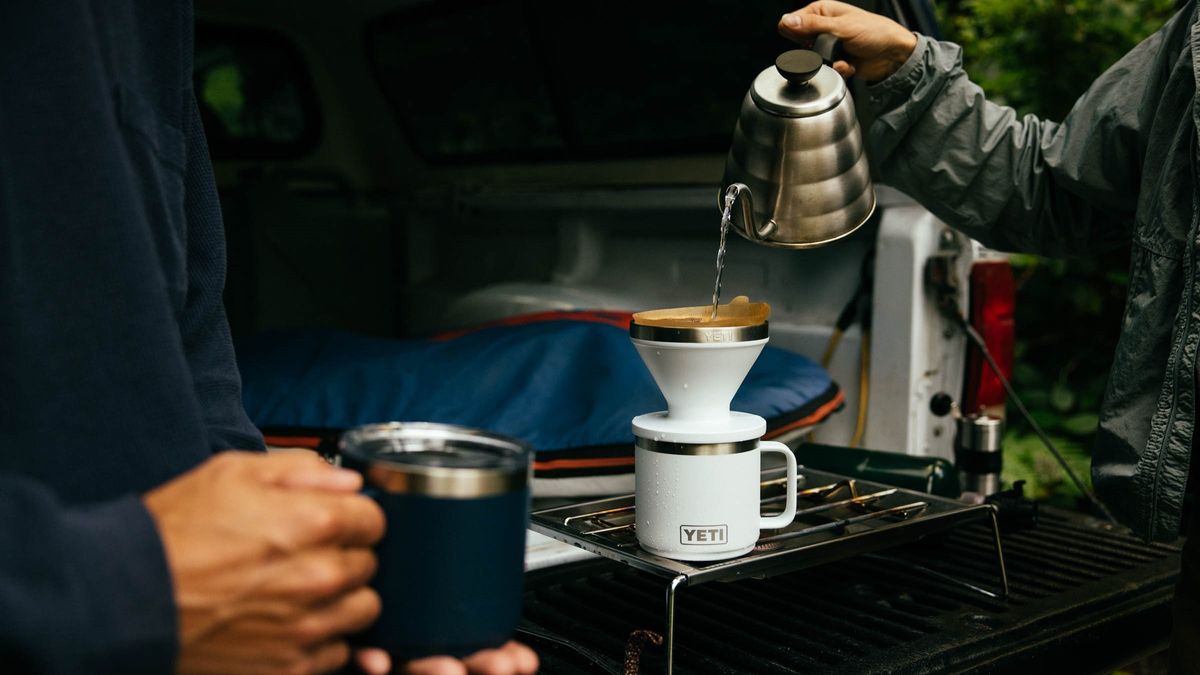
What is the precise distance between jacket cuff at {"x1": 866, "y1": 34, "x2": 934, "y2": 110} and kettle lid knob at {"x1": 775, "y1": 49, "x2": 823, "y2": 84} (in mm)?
384

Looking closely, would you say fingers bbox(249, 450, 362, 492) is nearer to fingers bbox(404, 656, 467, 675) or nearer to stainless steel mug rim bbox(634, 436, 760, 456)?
fingers bbox(404, 656, 467, 675)

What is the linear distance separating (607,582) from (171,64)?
1099 millimetres

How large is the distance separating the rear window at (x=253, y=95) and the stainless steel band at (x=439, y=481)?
336 cm

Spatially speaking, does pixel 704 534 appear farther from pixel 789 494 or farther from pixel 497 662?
pixel 497 662

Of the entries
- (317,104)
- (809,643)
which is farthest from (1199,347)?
(317,104)

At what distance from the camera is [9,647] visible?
2.15 ft

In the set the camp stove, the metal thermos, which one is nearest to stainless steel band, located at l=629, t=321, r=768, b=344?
the camp stove

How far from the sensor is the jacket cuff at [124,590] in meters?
0.67

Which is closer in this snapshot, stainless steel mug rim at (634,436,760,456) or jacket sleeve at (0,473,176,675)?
jacket sleeve at (0,473,176,675)

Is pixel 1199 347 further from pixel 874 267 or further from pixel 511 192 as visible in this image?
pixel 511 192

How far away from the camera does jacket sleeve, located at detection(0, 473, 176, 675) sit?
66cm

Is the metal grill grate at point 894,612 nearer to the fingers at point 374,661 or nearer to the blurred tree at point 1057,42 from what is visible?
the fingers at point 374,661

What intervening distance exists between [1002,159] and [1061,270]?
2582 mm

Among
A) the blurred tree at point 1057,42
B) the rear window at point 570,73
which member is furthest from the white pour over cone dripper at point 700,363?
the blurred tree at point 1057,42
